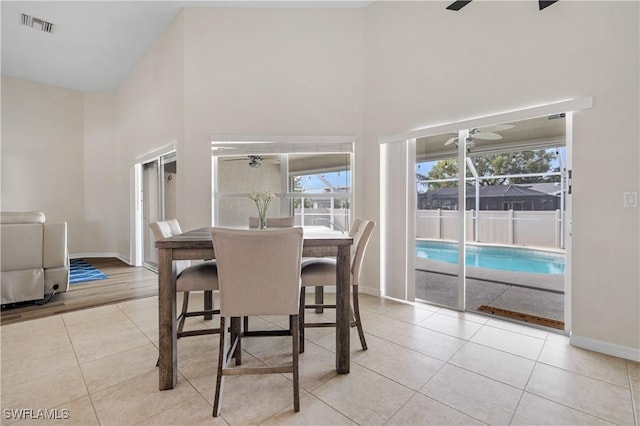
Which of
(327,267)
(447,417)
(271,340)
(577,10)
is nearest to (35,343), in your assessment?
(271,340)

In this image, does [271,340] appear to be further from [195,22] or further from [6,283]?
[195,22]

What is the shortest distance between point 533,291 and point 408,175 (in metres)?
2.29

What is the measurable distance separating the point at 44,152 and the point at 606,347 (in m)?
8.86

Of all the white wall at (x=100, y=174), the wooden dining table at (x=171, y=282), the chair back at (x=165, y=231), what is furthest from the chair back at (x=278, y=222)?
the white wall at (x=100, y=174)

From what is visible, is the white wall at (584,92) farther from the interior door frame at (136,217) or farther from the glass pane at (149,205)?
the interior door frame at (136,217)

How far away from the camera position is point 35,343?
7.73ft

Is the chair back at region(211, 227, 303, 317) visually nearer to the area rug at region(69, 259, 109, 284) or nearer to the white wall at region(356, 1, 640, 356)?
the white wall at region(356, 1, 640, 356)

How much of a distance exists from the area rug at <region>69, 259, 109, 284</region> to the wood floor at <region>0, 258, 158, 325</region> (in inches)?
4.6

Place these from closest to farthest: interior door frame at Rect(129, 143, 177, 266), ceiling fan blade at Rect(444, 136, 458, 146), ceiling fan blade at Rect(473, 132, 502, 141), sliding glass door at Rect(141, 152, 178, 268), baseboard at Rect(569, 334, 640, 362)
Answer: baseboard at Rect(569, 334, 640, 362) < ceiling fan blade at Rect(473, 132, 502, 141) < ceiling fan blade at Rect(444, 136, 458, 146) < sliding glass door at Rect(141, 152, 178, 268) < interior door frame at Rect(129, 143, 177, 266)

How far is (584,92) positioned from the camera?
2.26 meters

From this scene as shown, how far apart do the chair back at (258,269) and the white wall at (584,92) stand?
2319 mm

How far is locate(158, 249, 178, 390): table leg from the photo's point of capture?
175 centimetres

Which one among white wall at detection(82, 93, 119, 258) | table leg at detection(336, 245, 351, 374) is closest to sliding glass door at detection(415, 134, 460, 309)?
table leg at detection(336, 245, 351, 374)

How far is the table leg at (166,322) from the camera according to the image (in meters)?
1.75
